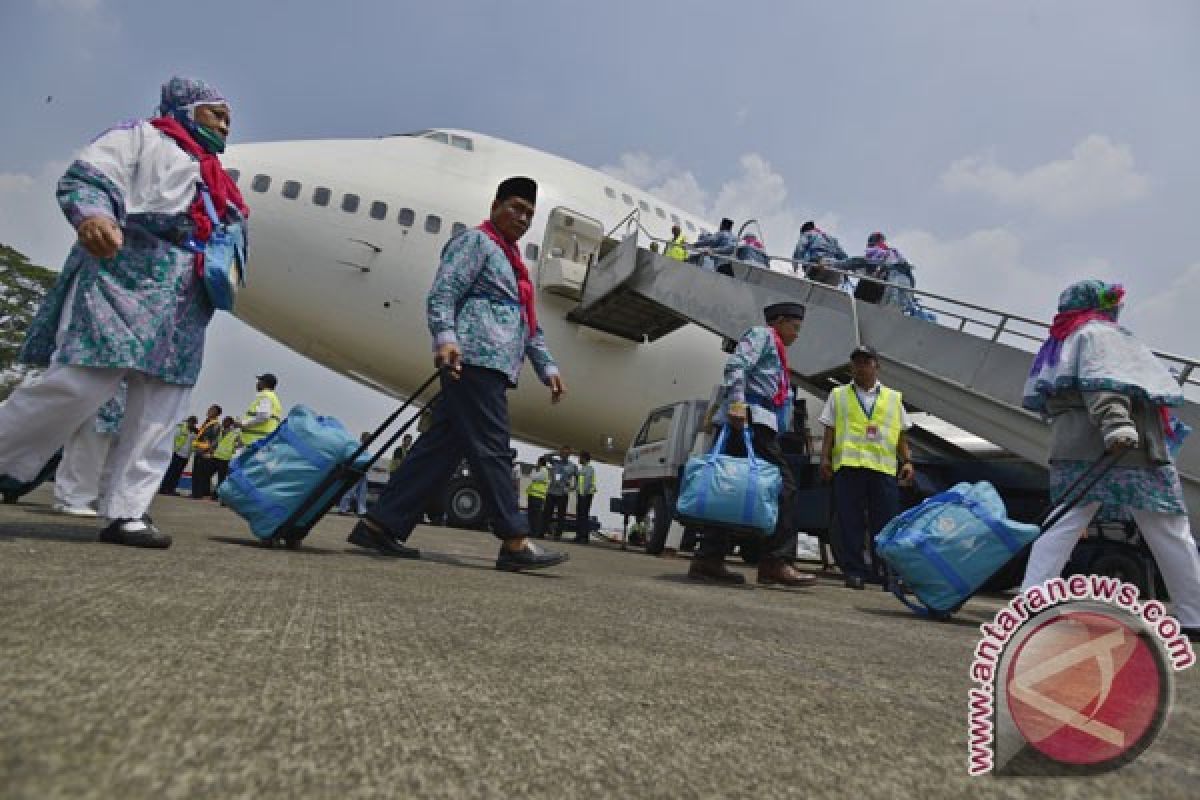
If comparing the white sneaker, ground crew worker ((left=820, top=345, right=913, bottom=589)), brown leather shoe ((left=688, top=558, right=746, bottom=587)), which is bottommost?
the white sneaker

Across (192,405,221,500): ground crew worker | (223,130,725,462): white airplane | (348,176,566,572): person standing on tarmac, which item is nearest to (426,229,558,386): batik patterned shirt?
(348,176,566,572): person standing on tarmac

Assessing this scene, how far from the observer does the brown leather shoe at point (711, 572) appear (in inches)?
142

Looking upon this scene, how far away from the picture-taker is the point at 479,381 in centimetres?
289

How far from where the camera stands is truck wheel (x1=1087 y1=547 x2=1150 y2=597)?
15.2ft

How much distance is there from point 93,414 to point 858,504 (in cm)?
367

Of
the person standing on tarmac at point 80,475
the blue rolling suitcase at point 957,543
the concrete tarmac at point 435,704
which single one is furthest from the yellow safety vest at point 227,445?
the blue rolling suitcase at point 957,543

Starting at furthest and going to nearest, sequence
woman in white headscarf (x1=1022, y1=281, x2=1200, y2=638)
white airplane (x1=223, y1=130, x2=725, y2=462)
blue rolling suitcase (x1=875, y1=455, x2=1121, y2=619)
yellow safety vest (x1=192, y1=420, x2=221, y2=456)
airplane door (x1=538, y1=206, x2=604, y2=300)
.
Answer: yellow safety vest (x1=192, y1=420, x2=221, y2=456) → airplane door (x1=538, y1=206, x2=604, y2=300) → white airplane (x1=223, y1=130, x2=725, y2=462) → woman in white headscarf (x1=1022, y1=281, x2=1200, y2=638) → blue rolling suitcase (x1=875, y1=455, x2=1121, y2=619)

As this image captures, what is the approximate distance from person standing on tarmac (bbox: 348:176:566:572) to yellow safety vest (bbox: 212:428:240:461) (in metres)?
7.42

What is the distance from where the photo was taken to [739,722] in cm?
89

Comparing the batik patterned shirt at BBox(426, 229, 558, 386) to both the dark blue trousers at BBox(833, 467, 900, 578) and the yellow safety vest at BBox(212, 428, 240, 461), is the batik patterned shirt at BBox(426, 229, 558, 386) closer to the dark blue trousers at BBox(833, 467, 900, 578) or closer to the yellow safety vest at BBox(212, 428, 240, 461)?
the dark blue trousers at BBox(833, 467, 900, 578)

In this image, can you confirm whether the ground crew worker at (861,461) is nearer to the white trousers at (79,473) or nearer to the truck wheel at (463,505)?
the white trousers at (79,473)

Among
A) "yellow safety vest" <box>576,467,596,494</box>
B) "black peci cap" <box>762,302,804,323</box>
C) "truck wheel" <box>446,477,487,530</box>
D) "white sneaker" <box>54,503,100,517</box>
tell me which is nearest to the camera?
"white sneaker" <box>54,503,100,517</box>

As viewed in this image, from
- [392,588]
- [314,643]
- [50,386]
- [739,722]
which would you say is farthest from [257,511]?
[739,722]

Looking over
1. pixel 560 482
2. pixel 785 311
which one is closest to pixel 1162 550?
pixel 785 311
